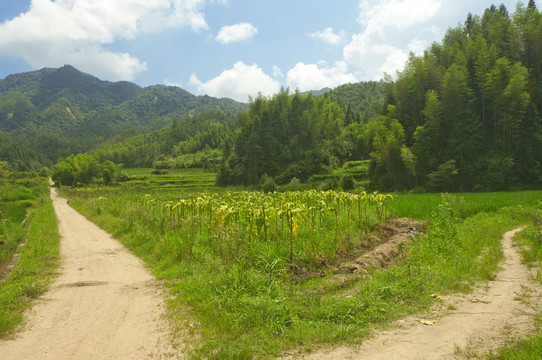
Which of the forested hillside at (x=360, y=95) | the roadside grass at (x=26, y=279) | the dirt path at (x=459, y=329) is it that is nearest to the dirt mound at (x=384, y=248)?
the dirt path at (x=459, y=329)

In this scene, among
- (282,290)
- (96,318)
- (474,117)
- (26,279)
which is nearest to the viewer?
(96,318)

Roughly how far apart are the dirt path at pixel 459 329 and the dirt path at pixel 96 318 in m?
2.40

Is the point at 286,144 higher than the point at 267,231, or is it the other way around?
the point at 286,144

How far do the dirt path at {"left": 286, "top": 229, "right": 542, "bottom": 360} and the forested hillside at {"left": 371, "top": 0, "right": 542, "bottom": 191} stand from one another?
89.8 ft

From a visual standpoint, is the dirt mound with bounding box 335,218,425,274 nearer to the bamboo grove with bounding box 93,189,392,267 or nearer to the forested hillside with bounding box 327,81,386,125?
the bamboo grove with bounding box 93,189,392,267

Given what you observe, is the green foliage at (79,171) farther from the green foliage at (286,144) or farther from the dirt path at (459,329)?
the dirt path at (459,329)

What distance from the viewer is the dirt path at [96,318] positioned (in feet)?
11.9

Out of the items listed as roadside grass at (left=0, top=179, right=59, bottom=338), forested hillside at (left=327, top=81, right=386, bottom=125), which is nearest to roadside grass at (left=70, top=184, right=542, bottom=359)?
roadside grass at (left=0, top=179, right=59, bottom=338)

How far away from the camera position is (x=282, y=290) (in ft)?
16.0

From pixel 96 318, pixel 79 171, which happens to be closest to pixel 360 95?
pixel 79 171

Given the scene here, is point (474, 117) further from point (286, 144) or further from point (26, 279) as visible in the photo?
point (26, 279)

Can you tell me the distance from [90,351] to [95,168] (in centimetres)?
7192

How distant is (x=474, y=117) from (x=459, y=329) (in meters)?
32.3

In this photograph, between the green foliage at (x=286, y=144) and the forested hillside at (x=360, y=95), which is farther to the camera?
the forested hillside at (x=360, y=95)
